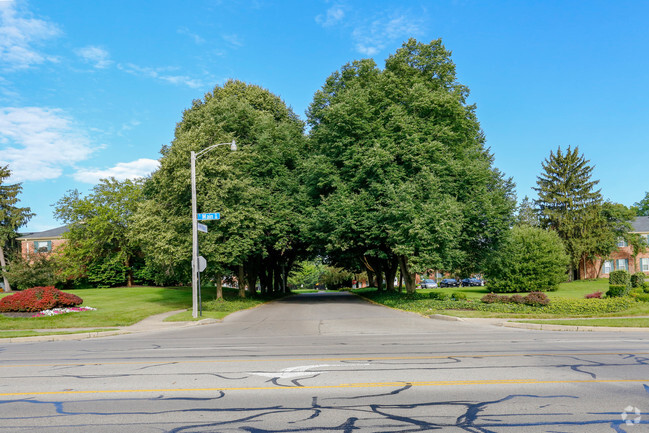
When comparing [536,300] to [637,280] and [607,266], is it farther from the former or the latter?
[607,266]

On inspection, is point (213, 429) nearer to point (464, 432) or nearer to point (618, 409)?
point (464, 432)

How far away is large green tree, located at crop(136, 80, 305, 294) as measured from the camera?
27312mm

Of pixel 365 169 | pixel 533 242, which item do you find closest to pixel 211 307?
pixel 365 169

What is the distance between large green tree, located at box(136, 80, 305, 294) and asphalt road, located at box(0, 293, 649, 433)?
50.3 feet

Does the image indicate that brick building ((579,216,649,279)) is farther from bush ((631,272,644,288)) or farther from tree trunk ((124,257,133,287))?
tree trunk ((124,257,133,287))

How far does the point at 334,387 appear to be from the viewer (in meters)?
6.75

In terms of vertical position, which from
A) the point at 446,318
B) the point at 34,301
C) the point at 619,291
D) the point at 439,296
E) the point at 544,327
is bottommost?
the point at 446,318

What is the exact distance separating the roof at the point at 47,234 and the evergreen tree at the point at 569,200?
63409 millimetres

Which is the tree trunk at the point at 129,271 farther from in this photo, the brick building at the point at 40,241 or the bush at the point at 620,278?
the bush at the point at 620,278

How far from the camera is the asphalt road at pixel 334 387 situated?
5.14 meters

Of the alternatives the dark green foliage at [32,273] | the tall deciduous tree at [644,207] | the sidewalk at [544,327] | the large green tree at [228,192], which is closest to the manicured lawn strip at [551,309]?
the sidewalk at [544,327]

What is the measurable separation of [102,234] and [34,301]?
27981 millimetres

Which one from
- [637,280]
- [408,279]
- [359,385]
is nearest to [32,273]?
[408,279]

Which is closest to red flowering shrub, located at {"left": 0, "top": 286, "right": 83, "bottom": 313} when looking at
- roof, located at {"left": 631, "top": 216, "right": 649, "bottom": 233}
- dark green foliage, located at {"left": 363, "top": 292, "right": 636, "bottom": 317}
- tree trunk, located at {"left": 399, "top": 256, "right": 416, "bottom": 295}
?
dark green foliage, located at {"left": 363, "top": 292, "right": 636, "bottom": 317}
